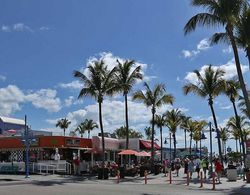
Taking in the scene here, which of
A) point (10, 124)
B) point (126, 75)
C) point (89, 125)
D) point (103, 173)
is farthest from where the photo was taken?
point (89, 125)

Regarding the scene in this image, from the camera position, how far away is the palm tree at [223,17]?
2698cm

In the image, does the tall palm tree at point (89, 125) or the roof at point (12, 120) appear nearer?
the roof at point (12, 120)

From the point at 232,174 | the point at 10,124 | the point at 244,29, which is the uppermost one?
the point at 244,29

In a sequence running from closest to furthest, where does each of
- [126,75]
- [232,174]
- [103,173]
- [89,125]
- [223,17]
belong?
[223,17], [232,174], [103,173], [126,75], [89,125]

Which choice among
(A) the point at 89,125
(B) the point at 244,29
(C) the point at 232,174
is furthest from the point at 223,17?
(A) the point at 89,125

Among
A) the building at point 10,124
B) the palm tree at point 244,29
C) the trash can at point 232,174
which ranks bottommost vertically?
the trash can at point 232,174

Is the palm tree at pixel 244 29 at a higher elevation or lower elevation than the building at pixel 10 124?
higher

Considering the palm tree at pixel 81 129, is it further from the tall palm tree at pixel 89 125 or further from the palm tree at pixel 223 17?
the palm tree at pixel 223 17

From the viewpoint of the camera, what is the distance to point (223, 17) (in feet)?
89.5

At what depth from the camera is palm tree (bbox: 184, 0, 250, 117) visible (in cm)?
2698

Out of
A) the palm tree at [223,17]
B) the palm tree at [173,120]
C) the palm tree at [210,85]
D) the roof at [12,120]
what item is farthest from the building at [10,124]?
the palm tree at [223,17]

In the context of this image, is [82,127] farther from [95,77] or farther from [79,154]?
[95,77]

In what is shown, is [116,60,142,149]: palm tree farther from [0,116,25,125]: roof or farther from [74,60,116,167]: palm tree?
[0,116,25,125]: roof

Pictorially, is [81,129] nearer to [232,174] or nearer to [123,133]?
[123,133]
